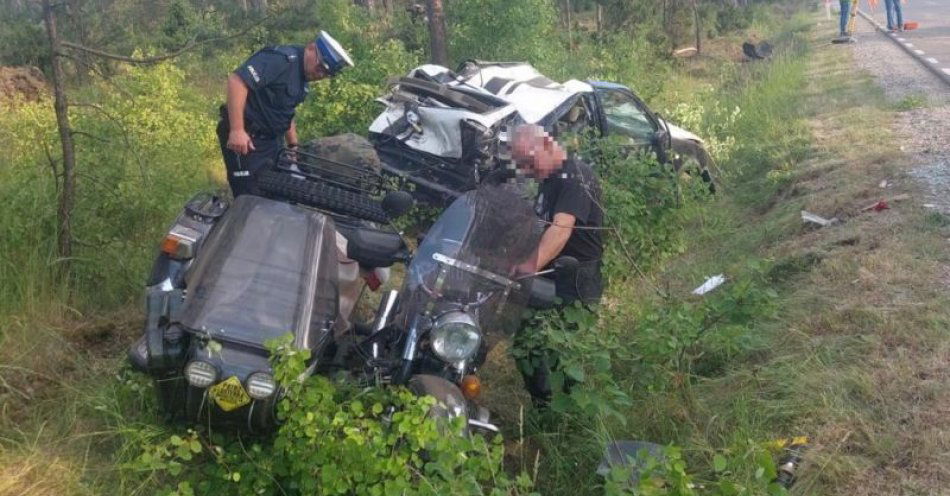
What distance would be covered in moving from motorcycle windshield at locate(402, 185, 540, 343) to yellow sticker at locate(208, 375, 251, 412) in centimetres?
79

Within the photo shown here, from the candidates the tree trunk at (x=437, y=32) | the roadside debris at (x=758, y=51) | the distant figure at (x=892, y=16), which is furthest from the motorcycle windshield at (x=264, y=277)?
the distant figure at (x=892, y=16)

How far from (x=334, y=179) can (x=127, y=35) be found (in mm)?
15433

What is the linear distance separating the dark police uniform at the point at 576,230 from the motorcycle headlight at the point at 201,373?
158 cm

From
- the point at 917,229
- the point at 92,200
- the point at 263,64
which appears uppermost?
the point at 263,64

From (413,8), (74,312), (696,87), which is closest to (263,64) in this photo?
(74,312)

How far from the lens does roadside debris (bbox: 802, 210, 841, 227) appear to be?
22.7 ft

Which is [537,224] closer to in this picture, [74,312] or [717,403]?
[717,403]

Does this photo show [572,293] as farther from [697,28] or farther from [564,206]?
[697,28]

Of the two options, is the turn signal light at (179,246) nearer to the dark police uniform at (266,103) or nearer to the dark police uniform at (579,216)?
the dark police uniform at (266,103)

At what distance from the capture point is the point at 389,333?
153 inches

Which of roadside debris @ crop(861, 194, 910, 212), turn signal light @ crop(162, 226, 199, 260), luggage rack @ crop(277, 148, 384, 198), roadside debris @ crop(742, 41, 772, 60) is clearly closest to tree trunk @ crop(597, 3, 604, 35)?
roadside debris @ crop(742, 41, 772, 60)

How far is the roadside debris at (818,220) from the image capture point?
6934 millimetres

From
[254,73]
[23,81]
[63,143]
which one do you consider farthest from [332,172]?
[23,81]

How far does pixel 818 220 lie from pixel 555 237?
3.67m
